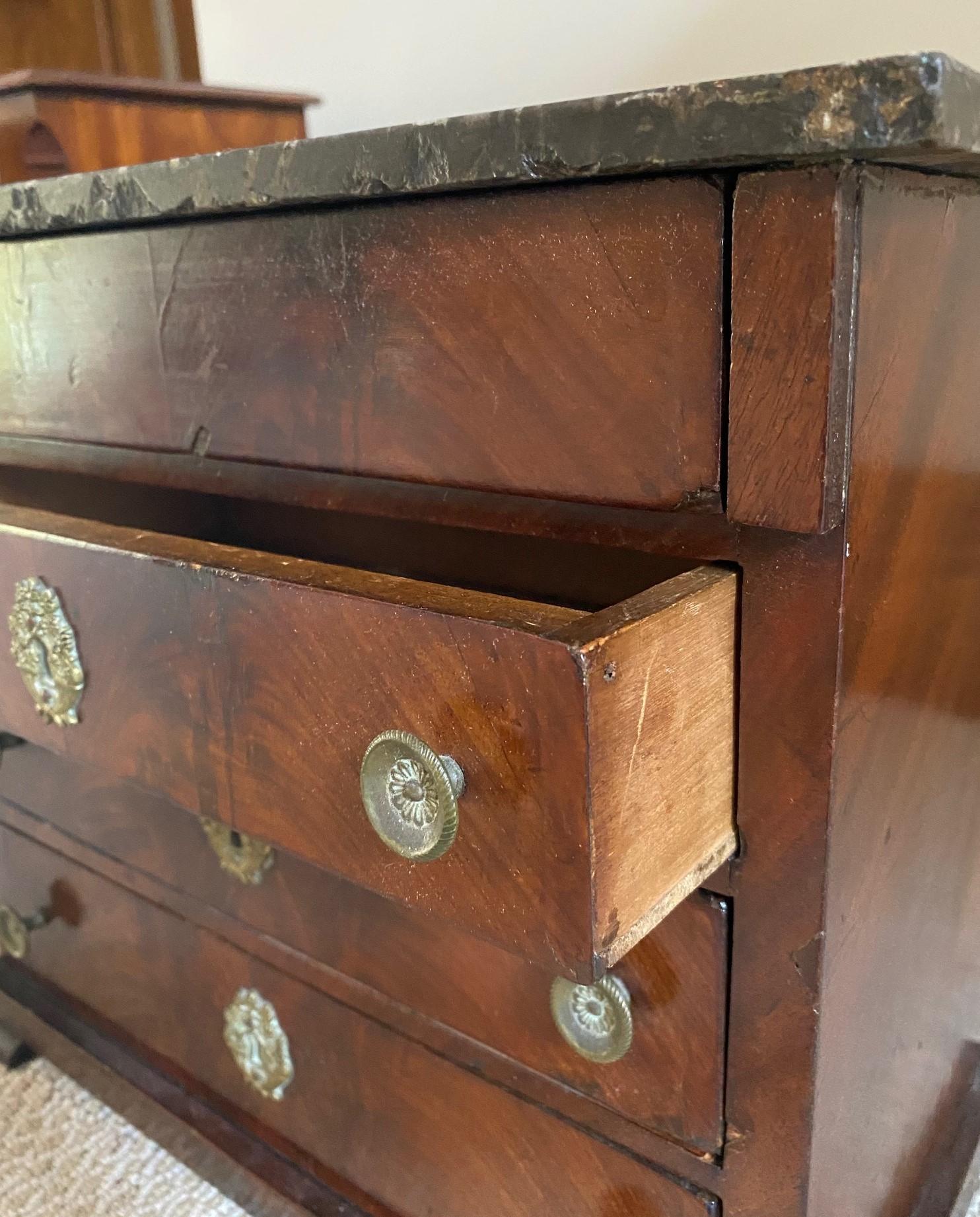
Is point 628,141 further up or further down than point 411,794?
further up

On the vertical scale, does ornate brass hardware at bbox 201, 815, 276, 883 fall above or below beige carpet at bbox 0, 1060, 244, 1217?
above

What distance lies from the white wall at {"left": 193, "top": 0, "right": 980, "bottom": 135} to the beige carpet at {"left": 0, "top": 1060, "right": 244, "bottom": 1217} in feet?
2.85

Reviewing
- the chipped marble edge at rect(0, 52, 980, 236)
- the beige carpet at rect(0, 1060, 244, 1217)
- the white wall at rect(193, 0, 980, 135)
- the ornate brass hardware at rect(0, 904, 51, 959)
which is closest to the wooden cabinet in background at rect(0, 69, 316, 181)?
the white wall at rect(193, 0, 980, 135)

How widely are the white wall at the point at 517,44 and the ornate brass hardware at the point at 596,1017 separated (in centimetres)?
63

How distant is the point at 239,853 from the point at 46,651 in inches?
8.1

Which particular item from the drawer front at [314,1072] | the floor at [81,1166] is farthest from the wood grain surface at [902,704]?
the floor at [81,1166]

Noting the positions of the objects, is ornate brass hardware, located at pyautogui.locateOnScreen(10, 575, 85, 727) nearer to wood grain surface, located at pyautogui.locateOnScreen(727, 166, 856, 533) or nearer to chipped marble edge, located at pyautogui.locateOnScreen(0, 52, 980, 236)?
chipped marble edge, located at pyautogui.locateOnScreen(0, 52, 980, 236)

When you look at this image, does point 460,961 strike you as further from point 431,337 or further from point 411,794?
point 431,337

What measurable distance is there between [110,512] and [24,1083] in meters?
0.57

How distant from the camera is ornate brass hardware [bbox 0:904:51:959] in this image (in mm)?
898

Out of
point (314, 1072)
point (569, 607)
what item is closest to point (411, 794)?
point (569, 607)

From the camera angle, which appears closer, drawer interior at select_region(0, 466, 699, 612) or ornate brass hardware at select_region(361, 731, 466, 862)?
ornate brass hardware at select_region(361, 731, 466, 862)

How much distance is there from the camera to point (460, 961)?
568mm

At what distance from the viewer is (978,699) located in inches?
22.4
